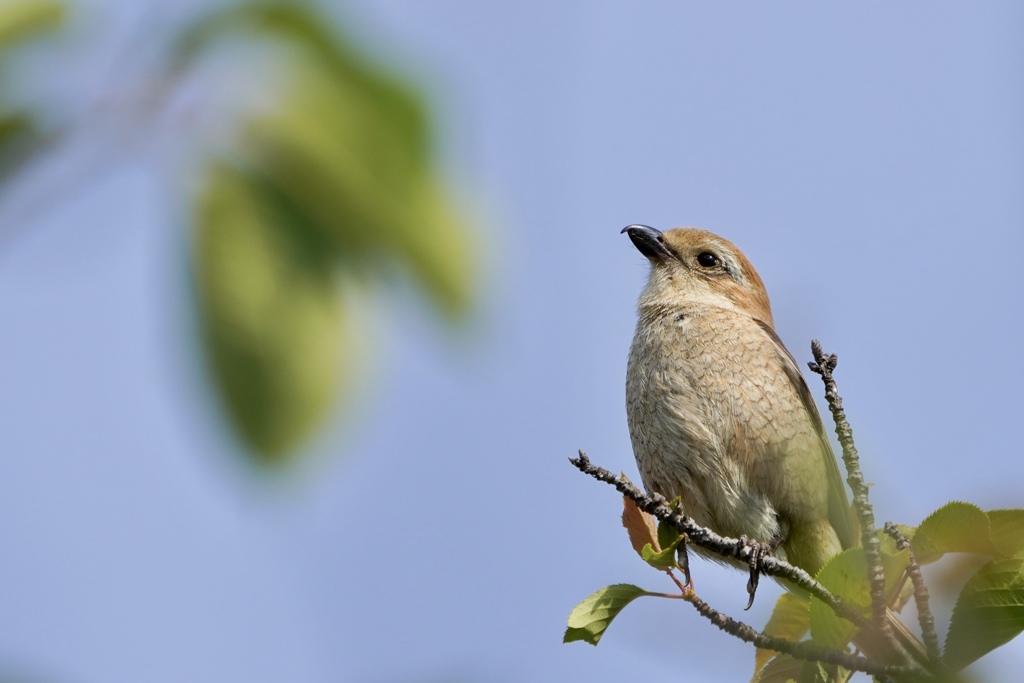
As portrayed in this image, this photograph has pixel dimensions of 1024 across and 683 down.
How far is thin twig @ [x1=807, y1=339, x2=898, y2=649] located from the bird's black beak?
310 cm

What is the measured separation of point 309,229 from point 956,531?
219 cm

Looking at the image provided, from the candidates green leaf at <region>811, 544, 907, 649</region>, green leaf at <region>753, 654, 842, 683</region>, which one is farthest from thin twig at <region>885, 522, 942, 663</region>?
green leaf at <region>753, 654, 842, 683</region>

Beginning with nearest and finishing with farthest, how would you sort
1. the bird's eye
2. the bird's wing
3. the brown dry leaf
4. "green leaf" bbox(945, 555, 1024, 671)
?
"green leaf" bbox(945, 555, 1024, 671), the brown dry leaf, the bird's wing, the bird's eye

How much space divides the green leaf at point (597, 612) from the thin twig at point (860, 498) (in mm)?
754

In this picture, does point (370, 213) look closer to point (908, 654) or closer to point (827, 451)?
point (908, 654)

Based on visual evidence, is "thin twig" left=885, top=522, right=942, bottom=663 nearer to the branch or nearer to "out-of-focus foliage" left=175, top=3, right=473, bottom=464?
the branch

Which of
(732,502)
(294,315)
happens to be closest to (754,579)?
(732,502)

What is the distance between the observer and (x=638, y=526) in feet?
12.2

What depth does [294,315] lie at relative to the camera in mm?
2119

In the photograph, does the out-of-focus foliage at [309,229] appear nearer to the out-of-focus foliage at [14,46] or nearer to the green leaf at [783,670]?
the out-of-focus foliage at [14,46]

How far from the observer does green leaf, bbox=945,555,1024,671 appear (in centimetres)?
305

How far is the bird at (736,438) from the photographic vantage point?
16.2ft

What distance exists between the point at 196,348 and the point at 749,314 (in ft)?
14.2

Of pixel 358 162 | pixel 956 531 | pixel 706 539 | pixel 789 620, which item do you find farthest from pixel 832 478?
pixel 358 162
